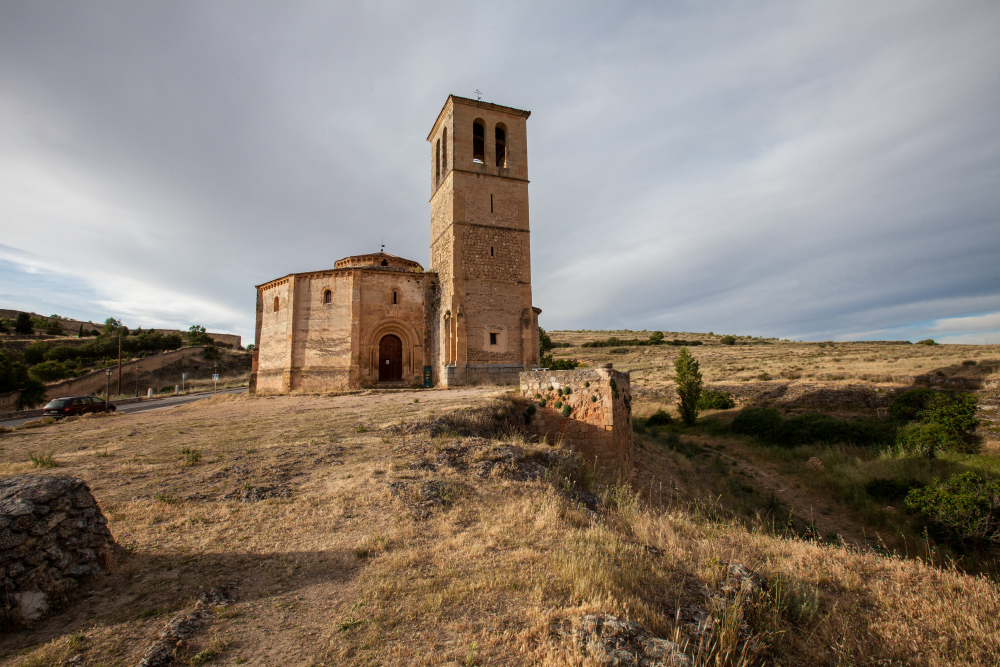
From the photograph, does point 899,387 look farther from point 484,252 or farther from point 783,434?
point 484,252

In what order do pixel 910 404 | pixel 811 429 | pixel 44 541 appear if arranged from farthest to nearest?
1. pixel 811 429
2. pixel 910 404
3. pixel 44 541

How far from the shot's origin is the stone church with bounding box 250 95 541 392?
2044 cm

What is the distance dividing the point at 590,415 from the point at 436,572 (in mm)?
8077

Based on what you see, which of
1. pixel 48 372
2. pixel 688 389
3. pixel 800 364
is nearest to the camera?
pixel 688 389

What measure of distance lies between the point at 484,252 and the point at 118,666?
18881mm

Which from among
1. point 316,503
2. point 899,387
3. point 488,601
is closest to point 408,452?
point 316,503

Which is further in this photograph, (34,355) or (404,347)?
(34,355)

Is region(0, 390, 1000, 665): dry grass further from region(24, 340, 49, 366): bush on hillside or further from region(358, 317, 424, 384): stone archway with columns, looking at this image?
region(24, 340, 49, 366): bush on hillside

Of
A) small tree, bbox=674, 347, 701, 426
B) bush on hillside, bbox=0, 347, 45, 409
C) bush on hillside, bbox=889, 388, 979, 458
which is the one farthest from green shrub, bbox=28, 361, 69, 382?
bush on hillside, bbox=889, 388, 979, 458

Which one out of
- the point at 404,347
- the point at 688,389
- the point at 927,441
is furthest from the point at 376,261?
the point at 927,441

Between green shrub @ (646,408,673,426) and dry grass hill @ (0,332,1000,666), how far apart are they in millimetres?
16696

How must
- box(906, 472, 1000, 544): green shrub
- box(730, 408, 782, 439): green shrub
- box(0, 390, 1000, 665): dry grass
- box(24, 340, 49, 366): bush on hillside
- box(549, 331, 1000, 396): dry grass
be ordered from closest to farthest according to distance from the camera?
box(0, 390, 1000, 665): dry grass → box(906, 472, 1000, 544): green shrub → box(730, 408, 782, 439): green shrub → box(549, 331, 1000, 396): dry grass → box(24, 340, 49, 366): bush on hillside

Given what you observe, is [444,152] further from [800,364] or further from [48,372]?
[48,372]

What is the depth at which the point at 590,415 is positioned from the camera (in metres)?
12.0
